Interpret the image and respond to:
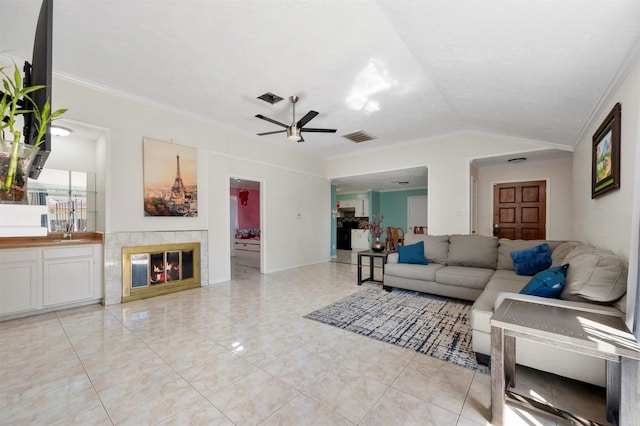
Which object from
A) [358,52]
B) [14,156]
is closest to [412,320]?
[358,52]

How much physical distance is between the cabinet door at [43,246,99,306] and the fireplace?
15.0 inches

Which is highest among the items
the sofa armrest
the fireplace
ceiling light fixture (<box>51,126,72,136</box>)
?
ceiling light fixture (<box>51,126,72,136</box>)

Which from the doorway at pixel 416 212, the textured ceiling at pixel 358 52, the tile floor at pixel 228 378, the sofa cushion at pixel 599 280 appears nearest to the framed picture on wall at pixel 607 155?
the textured ceiling at pixel 358 52

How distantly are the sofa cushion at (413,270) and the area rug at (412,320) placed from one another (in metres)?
0.30

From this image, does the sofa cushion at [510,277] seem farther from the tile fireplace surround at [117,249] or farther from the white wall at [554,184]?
the tile fireplace surround at [117,249]

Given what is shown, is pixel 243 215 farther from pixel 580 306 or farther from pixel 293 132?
pixel 580 306

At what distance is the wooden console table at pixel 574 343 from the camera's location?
Result: 1220mm

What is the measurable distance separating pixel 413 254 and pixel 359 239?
6220mm

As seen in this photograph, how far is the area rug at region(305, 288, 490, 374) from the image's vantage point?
236 cm

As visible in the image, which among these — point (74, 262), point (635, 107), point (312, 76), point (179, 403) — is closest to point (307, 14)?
point (312, 76)

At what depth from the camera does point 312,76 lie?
10.4ft

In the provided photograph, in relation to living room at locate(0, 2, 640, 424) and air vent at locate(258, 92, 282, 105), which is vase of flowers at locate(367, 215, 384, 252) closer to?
living room at locate(0, 2, 640, 424)

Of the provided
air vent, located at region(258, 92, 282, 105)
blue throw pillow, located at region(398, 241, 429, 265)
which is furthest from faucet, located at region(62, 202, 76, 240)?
blue throw pillow, located at region(398, 241, 429, 265)

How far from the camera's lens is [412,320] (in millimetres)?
3004
